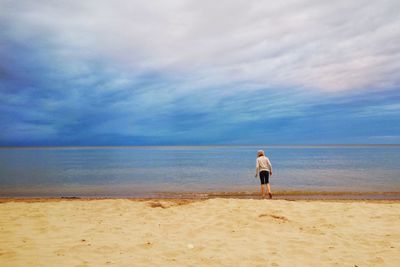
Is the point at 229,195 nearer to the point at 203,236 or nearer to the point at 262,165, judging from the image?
the point at 262,165

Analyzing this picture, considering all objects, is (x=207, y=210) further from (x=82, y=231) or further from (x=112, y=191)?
(x=112, y=191)

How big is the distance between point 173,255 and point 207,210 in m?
5.01

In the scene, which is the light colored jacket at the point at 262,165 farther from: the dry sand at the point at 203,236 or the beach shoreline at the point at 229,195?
the dry sand at the point at 203,236

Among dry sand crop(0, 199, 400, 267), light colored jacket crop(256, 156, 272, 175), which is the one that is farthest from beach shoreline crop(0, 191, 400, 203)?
dry sand crop(0, 199, 400, 267)

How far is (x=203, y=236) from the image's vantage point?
802 cm

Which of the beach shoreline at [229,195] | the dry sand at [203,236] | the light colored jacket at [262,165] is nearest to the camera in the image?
the dry sand at [203,236]

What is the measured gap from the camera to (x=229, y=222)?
9422mm

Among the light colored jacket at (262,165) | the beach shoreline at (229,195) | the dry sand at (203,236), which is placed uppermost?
the light colored jacket at (262,165)

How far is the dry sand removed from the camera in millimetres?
6215

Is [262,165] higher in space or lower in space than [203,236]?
higher

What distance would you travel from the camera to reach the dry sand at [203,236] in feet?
20.4

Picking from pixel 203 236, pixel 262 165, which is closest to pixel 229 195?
pixel 262 165

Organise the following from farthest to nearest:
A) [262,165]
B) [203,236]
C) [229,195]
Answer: [229,195], [262,165], [203,236]

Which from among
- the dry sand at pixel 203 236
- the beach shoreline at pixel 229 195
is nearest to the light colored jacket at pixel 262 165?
the beach shoreline at pixel 229 195
